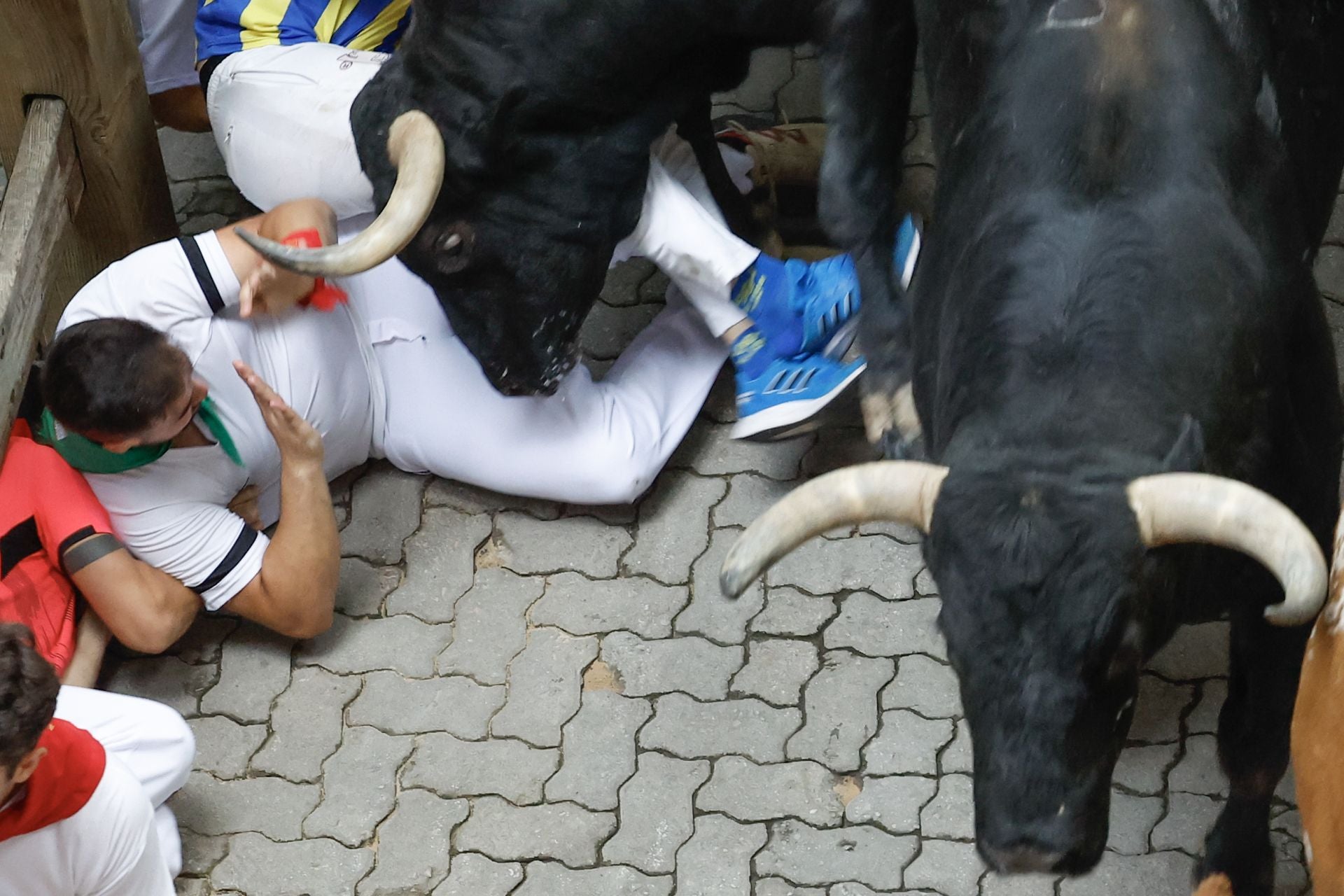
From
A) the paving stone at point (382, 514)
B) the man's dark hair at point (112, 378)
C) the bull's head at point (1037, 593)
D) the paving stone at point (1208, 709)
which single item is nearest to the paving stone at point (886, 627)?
the paving stone at point (1208, 709)

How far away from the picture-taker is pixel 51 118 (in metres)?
3.67

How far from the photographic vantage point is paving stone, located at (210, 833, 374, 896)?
3.28 meters

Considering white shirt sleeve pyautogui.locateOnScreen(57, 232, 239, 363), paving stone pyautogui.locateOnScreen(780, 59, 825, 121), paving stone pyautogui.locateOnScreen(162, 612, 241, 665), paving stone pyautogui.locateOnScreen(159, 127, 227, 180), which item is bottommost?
paving stone pyautogui.locateOnScreen(162, 612, 241, 665)

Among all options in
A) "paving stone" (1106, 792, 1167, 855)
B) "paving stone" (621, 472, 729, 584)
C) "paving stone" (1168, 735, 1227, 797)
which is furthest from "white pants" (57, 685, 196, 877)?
"paving stone" (1168, 735, 1227, 797)

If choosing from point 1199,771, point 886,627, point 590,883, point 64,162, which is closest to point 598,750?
point 590,883

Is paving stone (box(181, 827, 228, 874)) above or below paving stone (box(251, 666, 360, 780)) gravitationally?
below

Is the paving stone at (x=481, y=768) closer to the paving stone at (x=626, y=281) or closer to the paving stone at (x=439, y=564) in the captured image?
the paving stone at (x=439, y=564)

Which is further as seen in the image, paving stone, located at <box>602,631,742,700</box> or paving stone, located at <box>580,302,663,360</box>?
paving stone, located at <box>580,302,663,360</box>

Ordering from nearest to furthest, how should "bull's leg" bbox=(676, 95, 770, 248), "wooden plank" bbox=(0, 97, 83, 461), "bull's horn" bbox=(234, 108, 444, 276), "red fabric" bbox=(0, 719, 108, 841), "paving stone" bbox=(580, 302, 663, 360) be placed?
"red fabric" bbox=(0, 719, 108, 841) → "bull's horn" bbox=(234, 108, 444, 276) → "wooden plank" bbox=(0, 97, 83, 461) → "bull's leg" bbox=(676, 95, 770, 248) → "paving stone" bbox=(580, 302, 663, 360)

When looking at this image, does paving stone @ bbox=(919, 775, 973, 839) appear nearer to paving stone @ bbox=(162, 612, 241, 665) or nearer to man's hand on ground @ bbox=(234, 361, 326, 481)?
man's hand on ground @ bbox=(234, 361, 326, 481)

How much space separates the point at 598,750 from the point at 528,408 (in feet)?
2.93

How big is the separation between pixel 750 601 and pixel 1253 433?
1571 millimetres

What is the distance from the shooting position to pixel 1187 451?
6.98 feet

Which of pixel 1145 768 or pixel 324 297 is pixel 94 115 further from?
pixel 1145 768
